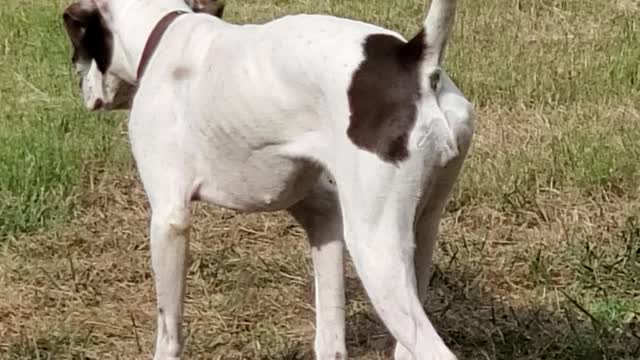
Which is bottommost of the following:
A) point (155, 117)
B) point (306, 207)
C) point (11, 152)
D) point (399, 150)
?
point (11, 152)

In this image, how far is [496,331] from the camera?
5438 millimetres

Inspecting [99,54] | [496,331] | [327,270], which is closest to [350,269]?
[496,331]

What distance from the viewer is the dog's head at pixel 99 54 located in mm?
5043

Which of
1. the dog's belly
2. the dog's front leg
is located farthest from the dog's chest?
the dog's front leg

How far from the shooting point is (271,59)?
13.8 ft

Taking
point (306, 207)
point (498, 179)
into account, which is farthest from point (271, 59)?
point (498, 179)

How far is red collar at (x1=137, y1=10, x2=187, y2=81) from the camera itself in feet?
15.7

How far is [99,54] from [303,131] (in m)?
1.28

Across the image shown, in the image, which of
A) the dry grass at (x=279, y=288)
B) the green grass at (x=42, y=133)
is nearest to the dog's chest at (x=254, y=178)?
the dry grass at (x=279, y=288)

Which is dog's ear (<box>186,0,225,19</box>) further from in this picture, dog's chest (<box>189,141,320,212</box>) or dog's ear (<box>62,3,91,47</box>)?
dog's chest (<box>189,141,320,212</box>)

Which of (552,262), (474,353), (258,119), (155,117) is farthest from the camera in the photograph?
(552,262)

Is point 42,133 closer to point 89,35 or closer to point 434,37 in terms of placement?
point 89,35

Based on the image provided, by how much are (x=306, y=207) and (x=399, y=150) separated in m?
1.09

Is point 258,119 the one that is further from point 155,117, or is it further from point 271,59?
point 155,117
